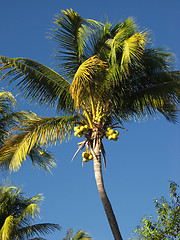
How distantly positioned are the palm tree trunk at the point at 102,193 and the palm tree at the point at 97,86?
0.08ft

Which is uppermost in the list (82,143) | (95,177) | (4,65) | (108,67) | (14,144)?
(4,65)

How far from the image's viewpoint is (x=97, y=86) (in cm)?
923

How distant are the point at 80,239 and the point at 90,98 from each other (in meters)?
8.57

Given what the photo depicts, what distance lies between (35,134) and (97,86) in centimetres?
208

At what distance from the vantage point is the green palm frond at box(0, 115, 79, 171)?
9.55 metres

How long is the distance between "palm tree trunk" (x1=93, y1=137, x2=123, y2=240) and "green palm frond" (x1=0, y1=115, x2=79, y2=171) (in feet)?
3.62

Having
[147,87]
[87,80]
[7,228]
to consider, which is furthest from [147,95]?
[7,228]

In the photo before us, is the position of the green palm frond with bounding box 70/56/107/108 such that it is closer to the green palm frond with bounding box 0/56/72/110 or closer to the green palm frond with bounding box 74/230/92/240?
the green palm frond with bounding box 0/56/72/110

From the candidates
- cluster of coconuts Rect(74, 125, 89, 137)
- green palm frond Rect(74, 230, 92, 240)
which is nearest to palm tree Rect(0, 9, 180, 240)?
cluster of coconuts Rect(74, 125, 89, 137)

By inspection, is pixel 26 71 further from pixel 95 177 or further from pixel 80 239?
pixel 80 239

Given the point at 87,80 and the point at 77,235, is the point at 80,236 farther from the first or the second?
the point at 87,80

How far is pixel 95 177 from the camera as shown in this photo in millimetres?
9078

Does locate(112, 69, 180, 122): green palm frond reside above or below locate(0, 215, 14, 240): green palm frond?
above

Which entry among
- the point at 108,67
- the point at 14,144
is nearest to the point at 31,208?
the point at 14,144
